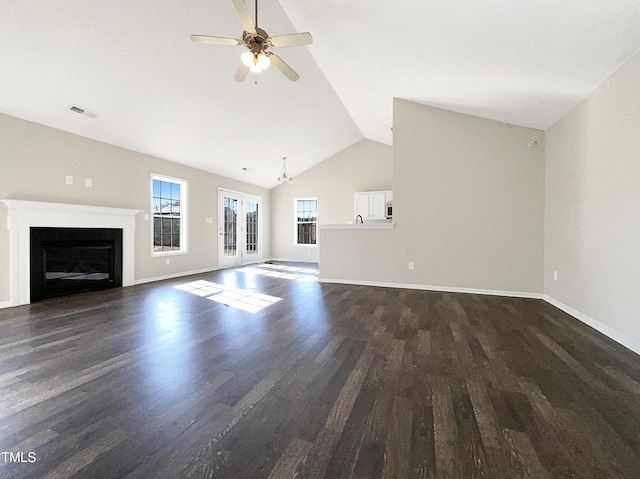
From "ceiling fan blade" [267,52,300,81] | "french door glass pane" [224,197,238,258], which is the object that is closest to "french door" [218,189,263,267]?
"french door glass pane" [224,197,238,258]

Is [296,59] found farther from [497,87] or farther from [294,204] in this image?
[294,204]

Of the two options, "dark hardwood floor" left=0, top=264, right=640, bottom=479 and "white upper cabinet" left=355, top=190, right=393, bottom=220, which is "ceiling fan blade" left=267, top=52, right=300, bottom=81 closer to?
"dark hardwood floor" left=0, top=264, right=640, bottom=479

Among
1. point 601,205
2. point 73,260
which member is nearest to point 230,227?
point 73,260

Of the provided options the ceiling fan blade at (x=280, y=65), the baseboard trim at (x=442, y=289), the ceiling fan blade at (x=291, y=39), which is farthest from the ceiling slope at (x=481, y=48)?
the baseboard trim at (x=442, y=289)

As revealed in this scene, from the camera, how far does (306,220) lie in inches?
364

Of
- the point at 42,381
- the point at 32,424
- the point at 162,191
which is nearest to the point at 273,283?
the point at 162,191

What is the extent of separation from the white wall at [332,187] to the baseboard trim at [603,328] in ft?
16.6

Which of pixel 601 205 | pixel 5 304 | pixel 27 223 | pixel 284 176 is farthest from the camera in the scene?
pixel 284 176

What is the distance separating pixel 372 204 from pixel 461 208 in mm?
3340

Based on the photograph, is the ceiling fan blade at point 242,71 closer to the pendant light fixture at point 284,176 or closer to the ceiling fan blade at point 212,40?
the ceiling fan blade at point 212,40

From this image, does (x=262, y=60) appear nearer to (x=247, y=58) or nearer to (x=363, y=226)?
(x=247, y=58)

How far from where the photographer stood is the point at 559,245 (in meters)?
3.78

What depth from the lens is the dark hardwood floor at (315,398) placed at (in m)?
1.22

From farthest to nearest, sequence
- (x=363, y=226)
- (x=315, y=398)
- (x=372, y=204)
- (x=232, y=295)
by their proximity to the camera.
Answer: (x=372, y=204)
(x=363, y=226)
(x=232, y=295)
(x=315, y=398)
